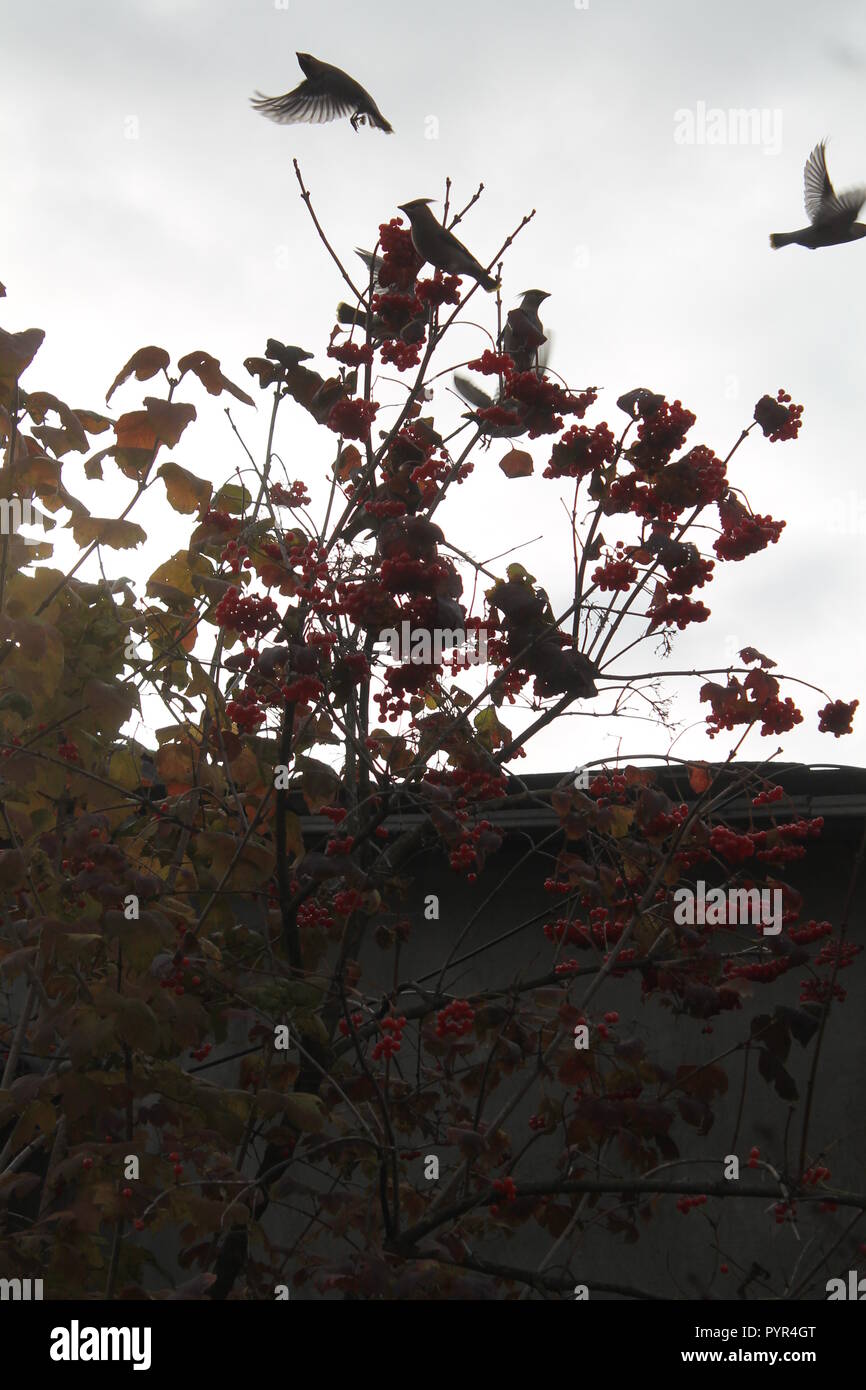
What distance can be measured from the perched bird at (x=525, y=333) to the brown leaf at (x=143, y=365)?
3.15 ft

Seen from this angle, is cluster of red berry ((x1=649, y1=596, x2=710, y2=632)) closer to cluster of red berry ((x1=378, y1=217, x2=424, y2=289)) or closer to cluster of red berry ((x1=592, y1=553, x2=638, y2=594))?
cluster of red berry ((x1=592, y1=553, x2=638, y2=594))

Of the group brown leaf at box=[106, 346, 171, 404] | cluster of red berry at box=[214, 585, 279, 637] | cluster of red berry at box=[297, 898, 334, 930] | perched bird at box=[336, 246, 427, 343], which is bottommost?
cluster of red berry at box=[297, 898, 334, 930]

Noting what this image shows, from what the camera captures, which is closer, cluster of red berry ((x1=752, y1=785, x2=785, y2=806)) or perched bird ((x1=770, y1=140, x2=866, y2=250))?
cluster of red berry ((x1=752, y1=785, x2=785, y2=806))

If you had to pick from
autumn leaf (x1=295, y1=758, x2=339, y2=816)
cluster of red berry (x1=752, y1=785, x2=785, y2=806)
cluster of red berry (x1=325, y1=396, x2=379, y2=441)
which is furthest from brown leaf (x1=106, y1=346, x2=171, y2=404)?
cluster of red berry (x1=752, y1=785, x2=785, y2=806)

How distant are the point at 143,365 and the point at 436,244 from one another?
0.88 meters

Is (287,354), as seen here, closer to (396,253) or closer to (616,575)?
(396,253)

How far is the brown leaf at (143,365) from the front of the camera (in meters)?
3.45

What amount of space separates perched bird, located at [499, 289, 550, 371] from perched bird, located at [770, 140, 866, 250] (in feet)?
2.34

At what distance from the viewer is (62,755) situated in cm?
359

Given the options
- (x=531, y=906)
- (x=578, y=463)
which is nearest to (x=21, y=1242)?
(x=578, y=463)

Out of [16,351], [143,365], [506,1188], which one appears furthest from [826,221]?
[506,1188]

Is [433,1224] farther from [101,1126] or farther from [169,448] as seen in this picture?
[169,448]

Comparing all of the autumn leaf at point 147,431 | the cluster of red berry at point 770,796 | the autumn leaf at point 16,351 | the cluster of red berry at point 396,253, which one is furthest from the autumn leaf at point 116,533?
the cluster of red berry at point 770,796

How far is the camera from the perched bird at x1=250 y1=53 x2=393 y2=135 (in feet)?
11.8
